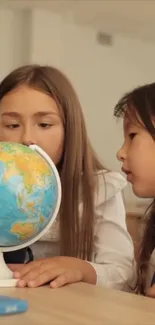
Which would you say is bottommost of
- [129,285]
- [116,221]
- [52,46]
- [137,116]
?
[129,285]

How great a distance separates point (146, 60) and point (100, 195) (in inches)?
168

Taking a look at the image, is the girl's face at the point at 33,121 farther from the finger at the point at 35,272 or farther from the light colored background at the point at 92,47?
the light colored background at the point at 92,47

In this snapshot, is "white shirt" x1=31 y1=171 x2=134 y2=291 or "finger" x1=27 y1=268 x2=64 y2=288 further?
"white shirt" x1=31 y1=171 x2=134 y2=291

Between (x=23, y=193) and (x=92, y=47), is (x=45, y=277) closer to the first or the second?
(x=23, y=193)

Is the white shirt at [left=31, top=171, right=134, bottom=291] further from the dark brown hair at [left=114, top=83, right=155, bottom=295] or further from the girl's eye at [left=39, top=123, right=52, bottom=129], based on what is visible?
the girl's eye at [left=39, top=123, right=52, bottom=129]

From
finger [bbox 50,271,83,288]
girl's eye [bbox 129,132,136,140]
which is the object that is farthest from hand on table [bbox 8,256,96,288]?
girl's eye [bbox 129,132,136,140]

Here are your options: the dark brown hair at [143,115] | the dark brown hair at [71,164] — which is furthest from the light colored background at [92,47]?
the dark brown hair at [143,115]

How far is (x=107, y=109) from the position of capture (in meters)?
5.36

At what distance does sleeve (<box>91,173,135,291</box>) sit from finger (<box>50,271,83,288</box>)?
13 cm

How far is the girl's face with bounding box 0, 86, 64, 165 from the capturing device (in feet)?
4.66

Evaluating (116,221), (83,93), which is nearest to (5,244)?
(116,221)

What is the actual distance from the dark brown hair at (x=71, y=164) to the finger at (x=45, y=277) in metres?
0.30

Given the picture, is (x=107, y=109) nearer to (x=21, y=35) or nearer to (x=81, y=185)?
(x=21, y=35)

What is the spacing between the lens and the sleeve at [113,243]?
4.29 feet
